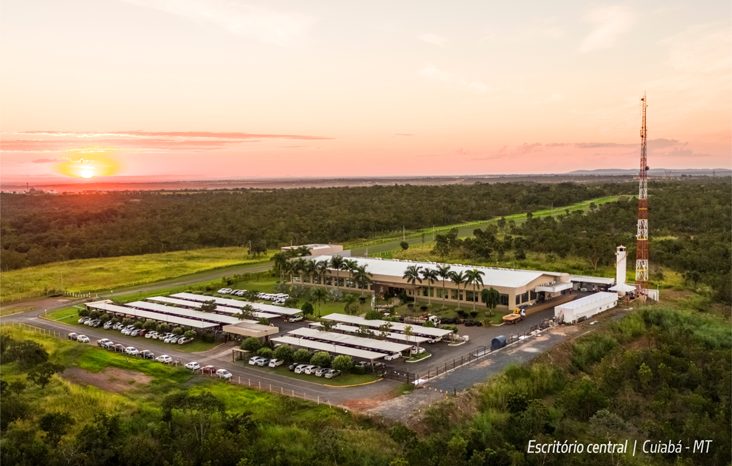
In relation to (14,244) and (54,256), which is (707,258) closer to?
(54,256)

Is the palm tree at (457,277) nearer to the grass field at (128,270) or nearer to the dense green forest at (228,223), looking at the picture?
the grass field at (128,270)

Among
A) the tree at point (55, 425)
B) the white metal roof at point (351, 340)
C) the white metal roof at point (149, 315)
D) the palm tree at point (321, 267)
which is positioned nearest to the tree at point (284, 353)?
the white metal roof at point (351, 340)

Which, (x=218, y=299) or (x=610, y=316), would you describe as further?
(x=218, y=299)

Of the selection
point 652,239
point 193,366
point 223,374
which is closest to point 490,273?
A: point 223,374

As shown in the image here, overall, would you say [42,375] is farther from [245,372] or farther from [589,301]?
[589,301]

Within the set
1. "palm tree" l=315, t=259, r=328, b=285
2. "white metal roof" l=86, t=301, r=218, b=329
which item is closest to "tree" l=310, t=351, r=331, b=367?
"white metal roof" l=86, t=301, r=218, b=329

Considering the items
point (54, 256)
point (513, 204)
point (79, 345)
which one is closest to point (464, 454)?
point (79, 345)
